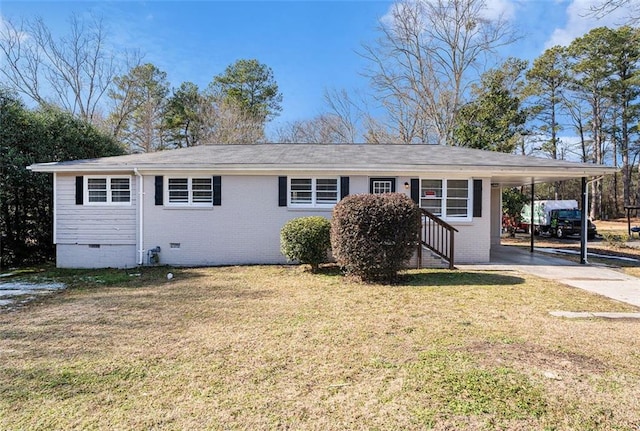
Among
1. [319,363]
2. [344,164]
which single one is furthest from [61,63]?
[319,363]

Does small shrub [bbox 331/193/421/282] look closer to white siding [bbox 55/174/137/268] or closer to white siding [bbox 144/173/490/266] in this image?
white siding [bbox 144/173/490/266]

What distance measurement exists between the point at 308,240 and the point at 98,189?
643cm

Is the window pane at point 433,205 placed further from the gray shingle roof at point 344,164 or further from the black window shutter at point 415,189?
the gray shingle roof at point 344,164

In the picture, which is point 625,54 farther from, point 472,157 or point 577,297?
point 577,297

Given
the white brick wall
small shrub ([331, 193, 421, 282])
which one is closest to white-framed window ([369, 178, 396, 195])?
the white brick wall

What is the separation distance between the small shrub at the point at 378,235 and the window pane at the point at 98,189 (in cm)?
711

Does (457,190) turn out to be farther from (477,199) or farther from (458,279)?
(458,279)

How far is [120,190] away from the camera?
9562mm

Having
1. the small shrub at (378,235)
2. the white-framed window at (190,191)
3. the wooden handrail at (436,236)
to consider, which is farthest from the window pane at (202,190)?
the wooden handrail at (436,236)

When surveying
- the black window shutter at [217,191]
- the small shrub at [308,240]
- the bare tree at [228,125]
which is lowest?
the small shrub at [308,240]

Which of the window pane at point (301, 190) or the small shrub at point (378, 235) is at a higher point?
the window pane at point (301, 190)

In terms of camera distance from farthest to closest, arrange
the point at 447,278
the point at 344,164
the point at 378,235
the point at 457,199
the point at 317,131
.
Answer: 1. the point at 317,131
2. the point at 457,199
3. the point at 344,164
4. the point at 447,278
5. the point at 378,235

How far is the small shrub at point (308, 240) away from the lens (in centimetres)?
795

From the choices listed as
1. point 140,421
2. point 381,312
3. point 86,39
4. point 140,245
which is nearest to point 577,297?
point 381,312
